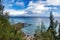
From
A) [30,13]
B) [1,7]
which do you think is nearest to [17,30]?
[1,7]

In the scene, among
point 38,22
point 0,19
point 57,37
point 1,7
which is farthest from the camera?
point 38,22

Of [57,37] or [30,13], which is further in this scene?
[30,13]

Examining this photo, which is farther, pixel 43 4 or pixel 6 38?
pixel 43 4

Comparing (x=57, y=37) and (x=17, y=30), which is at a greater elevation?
(x=17, y=30)

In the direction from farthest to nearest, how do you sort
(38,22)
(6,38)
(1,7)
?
(38,22) → (1,7) → (6,38)

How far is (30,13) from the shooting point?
668 centimetres

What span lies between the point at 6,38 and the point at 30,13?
3.06m

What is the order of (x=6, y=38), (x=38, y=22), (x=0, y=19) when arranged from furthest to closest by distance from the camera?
(x=38, y=22) → (x=0, y=19) → (x=6, y=38)

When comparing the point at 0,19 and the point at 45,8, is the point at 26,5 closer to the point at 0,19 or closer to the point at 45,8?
the point at 45,8

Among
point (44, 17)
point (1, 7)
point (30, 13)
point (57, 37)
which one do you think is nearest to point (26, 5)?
point (30, 13)

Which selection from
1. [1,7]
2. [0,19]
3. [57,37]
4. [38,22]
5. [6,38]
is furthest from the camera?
[38,22]

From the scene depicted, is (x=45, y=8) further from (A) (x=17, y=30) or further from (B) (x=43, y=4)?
(A) (x=17, y=30)

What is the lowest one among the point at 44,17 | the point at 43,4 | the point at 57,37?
the point at 57,37

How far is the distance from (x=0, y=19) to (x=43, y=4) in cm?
304
